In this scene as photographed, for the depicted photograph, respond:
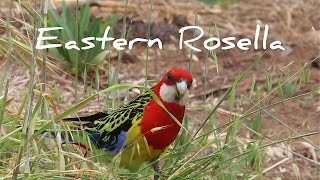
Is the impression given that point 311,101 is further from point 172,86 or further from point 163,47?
point 172,86

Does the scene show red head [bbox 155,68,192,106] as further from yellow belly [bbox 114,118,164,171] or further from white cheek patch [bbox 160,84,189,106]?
yellow belly [bbox 114,118,164,171]

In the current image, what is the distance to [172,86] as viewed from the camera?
360 cm

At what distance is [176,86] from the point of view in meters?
3.57

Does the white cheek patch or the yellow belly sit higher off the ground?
the white cheek patch

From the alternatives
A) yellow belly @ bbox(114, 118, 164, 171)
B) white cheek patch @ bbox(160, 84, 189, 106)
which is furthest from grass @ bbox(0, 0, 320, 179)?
→ white cheek patch @ bbox(160, 84, 189, 106)

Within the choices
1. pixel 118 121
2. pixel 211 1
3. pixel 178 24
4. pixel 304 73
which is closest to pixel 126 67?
pixel 178 24

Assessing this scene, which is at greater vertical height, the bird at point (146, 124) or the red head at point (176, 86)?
the red head at point (176, 86)

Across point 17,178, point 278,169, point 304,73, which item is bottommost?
point 278,169

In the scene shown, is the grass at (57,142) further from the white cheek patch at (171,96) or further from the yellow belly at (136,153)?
the white cheek patch at (171,96)

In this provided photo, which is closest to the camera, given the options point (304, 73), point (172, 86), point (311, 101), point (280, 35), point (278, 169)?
point (304, 73)

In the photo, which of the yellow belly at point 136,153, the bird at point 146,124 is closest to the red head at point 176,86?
the bird at point 146,124

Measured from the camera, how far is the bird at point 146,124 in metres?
3.54

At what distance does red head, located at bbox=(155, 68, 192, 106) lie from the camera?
3.55 m

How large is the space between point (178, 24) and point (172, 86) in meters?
3.22
